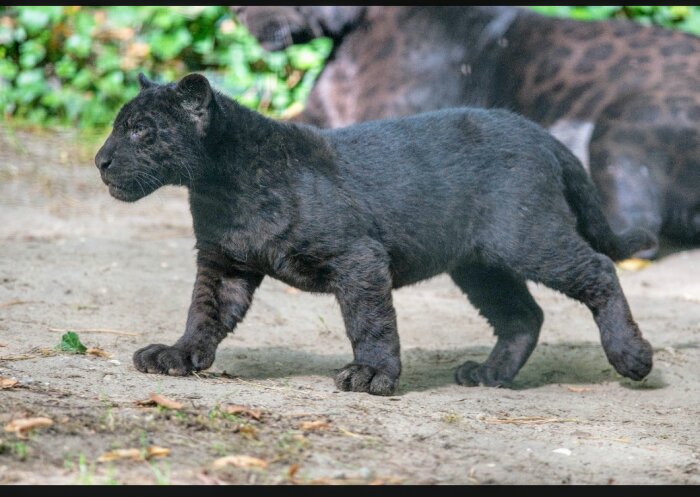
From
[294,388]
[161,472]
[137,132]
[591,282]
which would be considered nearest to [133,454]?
[161,472]

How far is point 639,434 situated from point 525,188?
1426 mm

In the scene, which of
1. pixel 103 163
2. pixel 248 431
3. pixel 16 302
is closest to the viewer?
pixel 248 431

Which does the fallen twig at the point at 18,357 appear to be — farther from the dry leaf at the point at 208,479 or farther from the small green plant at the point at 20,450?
the dry leaf at the point at 208,479

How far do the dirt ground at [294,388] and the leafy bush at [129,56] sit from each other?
312 cm

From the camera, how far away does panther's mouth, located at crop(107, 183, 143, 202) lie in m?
4.87

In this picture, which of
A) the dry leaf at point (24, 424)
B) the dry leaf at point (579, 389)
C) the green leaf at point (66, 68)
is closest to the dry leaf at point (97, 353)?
Result: the dry leaf at point (24, 424)

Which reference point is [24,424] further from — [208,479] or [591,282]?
[591,282]

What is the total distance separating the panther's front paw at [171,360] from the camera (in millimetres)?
4934

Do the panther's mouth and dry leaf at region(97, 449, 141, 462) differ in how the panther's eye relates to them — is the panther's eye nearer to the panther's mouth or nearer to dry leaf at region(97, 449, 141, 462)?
the panther's mouth

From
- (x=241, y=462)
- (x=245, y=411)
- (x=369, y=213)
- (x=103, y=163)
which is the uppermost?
(x=103, y=163)

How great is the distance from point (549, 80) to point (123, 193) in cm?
501

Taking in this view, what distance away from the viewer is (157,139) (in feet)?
15.9

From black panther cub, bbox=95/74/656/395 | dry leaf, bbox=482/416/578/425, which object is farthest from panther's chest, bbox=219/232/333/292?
dry leaf, bbox=482/416/578/425

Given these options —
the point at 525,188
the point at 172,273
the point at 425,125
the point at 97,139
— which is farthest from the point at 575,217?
the point at 97,139
